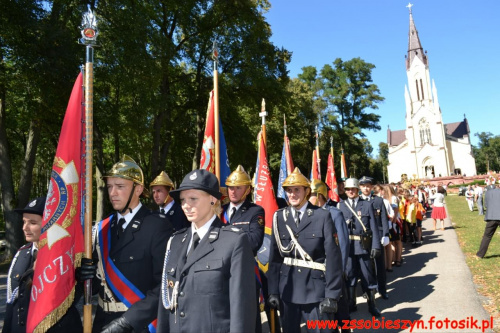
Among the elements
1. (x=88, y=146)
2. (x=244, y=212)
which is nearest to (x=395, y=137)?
(x=244, y=212)

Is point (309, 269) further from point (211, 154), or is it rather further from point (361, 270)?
point (211, 154)

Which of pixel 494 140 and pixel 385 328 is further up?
pixel 494 140

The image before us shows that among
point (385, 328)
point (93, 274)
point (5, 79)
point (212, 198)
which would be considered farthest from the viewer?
point (5, 79)

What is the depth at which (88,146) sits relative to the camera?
3.51 m

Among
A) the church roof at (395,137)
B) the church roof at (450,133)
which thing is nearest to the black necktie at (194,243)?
the church roof at (450,133)

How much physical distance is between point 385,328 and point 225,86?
58.9 ft

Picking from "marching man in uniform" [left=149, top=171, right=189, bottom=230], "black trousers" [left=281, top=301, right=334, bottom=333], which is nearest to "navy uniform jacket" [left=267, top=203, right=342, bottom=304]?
A: "black trousers" [left=281, top=301, right=334, bottom=333]

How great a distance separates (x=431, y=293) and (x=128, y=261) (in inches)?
257

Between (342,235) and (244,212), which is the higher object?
(244,212)

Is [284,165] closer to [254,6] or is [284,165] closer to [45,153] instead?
[254,6]

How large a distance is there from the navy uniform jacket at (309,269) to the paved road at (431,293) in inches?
94.2

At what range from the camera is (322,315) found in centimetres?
375

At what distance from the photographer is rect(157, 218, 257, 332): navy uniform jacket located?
222cm

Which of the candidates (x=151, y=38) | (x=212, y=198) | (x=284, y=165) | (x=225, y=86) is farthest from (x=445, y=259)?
(x=225, y=86)
